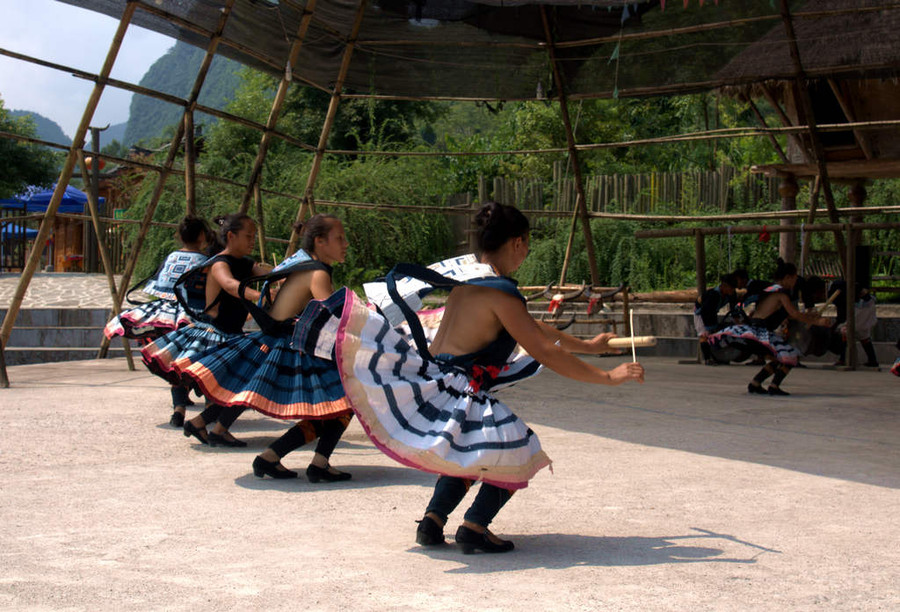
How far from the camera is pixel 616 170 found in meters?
20.2

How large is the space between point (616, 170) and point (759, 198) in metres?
4.73

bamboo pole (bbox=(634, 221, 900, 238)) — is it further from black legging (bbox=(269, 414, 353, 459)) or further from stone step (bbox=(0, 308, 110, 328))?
stone step (bbox=(0, 308, 110, 328))

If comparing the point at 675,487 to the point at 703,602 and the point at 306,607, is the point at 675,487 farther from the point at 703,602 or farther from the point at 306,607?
the point at 306,607

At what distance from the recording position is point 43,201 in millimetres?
25344

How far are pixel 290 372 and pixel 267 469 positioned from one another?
49 cm

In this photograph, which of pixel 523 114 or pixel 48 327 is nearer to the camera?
pixel 48 327

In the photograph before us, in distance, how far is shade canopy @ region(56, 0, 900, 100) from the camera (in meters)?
8.71

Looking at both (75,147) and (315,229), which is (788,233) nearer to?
(75,147)

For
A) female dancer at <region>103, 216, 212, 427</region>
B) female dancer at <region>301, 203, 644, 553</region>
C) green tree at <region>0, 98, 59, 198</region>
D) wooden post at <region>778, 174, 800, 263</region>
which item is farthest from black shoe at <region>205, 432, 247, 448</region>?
green tree at <region>0, 98, 59, 198</region>

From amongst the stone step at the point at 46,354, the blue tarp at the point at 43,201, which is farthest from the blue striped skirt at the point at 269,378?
the blue tarp at the point at 43,201

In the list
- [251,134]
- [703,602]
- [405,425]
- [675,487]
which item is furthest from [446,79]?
[251,134]

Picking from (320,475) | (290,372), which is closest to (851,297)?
(290,372)

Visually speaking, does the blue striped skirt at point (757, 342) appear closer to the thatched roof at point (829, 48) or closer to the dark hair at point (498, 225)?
the thatched roof at point (829, 48)

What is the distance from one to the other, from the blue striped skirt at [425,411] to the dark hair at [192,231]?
3.21 meters
